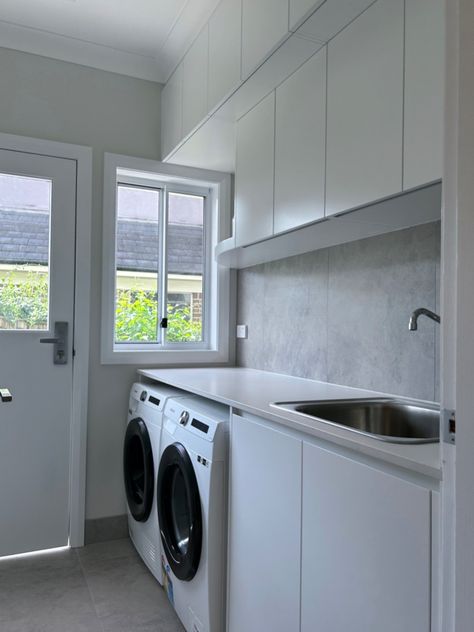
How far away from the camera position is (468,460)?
73 cm

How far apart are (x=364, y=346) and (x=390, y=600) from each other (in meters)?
1.19

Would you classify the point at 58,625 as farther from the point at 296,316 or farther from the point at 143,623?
the point at 296,316

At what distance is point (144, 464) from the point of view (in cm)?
246

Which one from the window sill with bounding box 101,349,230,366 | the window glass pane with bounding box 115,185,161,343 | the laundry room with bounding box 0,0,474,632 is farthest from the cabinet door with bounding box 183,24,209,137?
the window sill with bounding box 101,349,230,366

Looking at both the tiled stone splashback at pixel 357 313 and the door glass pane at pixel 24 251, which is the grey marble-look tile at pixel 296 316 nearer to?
the tiled stone splashback at pixel 357 313

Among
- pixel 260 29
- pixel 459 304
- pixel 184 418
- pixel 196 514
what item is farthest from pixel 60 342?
pixel 459 304

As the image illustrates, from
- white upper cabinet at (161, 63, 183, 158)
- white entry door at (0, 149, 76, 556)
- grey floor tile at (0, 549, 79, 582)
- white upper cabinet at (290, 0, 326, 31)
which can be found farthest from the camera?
white upper cabinet at (161, 63, 183, 158)

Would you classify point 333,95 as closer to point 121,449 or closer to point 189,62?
point 189,62

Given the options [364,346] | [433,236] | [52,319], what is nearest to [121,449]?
[52,319]

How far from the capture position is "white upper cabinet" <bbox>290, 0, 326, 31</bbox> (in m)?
1.55

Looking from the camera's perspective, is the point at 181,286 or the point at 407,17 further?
the point at 181,286

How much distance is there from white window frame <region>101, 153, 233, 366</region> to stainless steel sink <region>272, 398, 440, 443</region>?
1438mm

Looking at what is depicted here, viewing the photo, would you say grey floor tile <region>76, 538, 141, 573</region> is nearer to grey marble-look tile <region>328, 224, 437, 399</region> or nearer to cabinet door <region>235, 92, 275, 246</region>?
grey marble-look tile <region>328, 224, 437, 399</region>

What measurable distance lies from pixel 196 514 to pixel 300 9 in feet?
5.74
